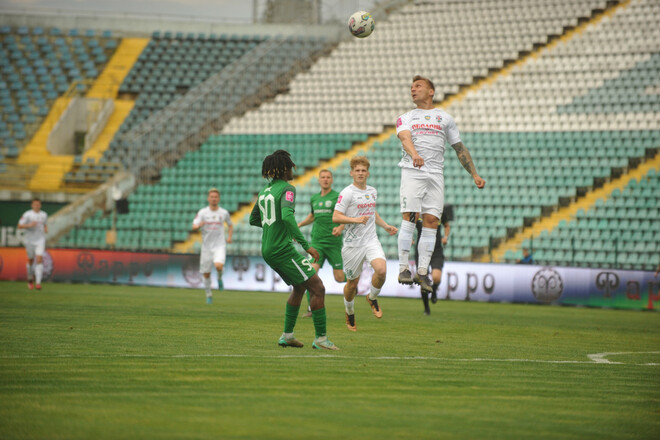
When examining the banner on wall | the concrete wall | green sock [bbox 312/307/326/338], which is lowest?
green sock [bbox 312/307/326/338]

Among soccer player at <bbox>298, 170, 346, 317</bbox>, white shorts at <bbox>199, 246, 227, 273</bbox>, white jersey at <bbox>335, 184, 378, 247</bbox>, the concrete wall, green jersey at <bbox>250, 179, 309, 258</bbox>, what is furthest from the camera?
the concrete wall

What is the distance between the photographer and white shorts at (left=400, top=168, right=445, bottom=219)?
10.6 m

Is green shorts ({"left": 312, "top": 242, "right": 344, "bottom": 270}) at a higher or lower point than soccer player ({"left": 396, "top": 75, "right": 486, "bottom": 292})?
lower

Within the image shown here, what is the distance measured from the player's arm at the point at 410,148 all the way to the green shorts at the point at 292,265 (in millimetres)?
1808

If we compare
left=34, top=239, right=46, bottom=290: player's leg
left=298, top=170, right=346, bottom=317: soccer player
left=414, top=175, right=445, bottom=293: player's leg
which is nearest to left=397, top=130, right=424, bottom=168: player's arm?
left=414, top=175, right=445, bottom=293: player's leg

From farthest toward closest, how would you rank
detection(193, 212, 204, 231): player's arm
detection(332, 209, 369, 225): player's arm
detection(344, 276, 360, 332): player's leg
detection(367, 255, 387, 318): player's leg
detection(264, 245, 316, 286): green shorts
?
detection(193, 212, 204, 231): player's arm → detection(344, 276, 360, 332): player's leg → detection(367, 255, 387, 318): player's leg → detection(332, 209, 369, 225): player's arm → detection(264, 245, 316, 286): green shorts

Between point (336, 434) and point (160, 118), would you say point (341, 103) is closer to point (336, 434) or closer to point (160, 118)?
point (160, 118)

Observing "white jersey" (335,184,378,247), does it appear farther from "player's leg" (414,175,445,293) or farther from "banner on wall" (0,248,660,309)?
"banner on wall" (0,248,660,309)

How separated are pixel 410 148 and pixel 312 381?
381 cm

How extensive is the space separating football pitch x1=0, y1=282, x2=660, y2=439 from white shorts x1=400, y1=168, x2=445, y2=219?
1.67 m

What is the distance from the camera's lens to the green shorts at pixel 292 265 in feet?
30.5

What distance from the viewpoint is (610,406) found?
22.0ft

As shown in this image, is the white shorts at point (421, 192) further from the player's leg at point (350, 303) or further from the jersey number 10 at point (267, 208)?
the player's leg at point (350, 303)

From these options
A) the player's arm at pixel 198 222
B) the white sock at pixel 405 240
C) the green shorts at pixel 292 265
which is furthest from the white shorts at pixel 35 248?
the green shorts at pixel 292 265
